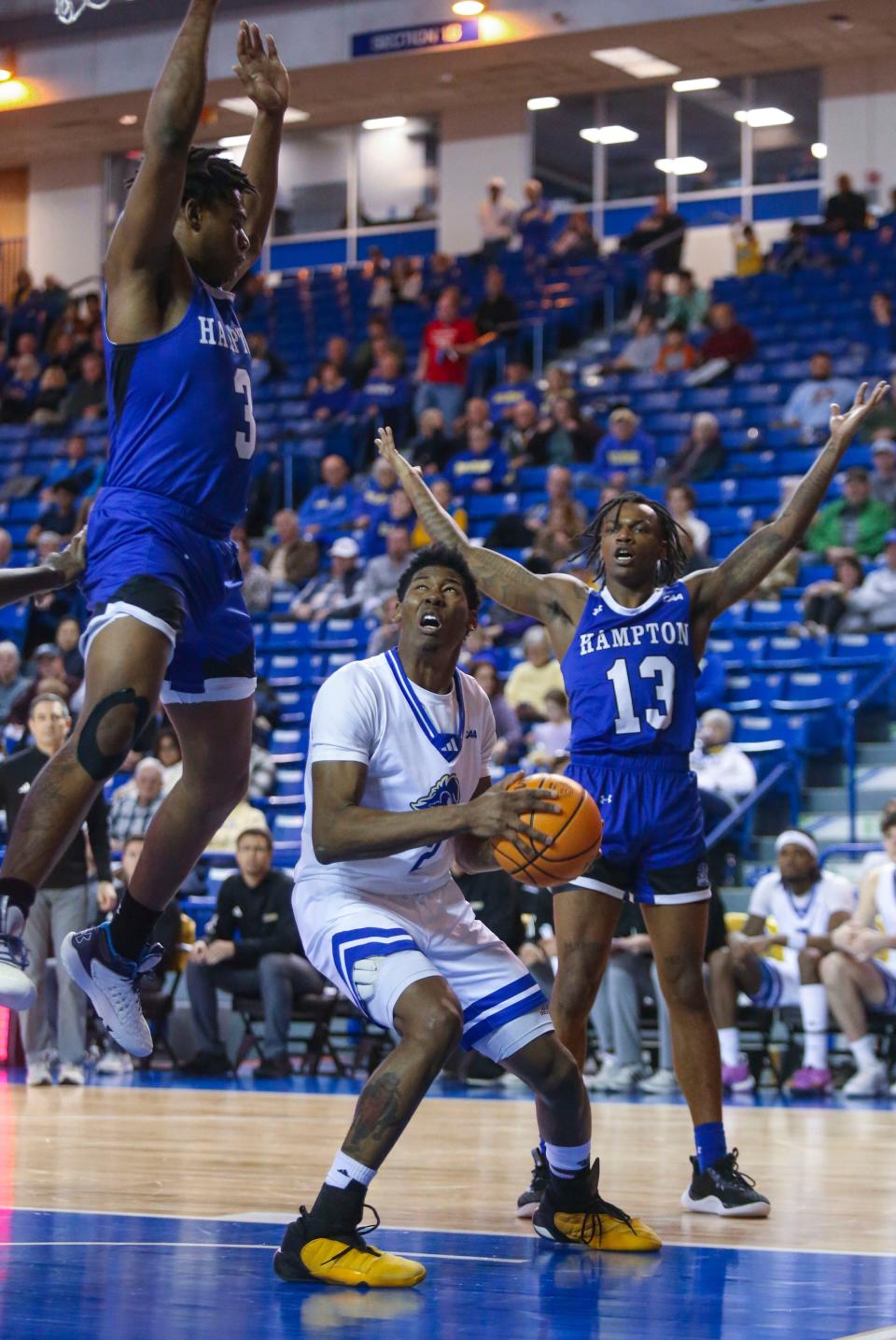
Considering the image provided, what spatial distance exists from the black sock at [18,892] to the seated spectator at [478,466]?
12647 millimetres

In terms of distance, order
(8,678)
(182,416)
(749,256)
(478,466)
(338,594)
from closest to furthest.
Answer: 1. (182,416)
2. (8,678)
3. (338,594)
4. (478,466)
5. (749,256)

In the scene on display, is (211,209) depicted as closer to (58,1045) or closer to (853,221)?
(58,1045)

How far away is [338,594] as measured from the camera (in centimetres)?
1577

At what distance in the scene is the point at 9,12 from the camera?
2212 cm

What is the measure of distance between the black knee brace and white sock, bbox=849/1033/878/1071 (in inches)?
254

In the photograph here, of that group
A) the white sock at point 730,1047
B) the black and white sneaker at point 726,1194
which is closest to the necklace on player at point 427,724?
the black and white sneaker at point 726,1194

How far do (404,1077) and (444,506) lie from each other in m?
11.3

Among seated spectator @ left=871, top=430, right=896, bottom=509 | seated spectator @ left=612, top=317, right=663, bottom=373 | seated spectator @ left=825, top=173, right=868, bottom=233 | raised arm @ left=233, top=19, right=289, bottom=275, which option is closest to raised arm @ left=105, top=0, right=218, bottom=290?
raised arm @ left=233, top=19, right=289, bottom=275

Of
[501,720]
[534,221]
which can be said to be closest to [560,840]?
[501,720]

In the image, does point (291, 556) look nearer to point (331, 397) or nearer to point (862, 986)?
point (331, 397)

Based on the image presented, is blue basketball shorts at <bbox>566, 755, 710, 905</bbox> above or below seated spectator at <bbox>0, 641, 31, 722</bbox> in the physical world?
below

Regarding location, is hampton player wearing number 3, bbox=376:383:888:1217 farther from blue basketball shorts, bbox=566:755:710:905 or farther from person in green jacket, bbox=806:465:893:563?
person in green jacket, bbox=806:465:893:563

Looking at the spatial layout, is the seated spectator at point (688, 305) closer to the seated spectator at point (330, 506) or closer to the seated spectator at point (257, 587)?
the seated spectator at point (330, 506)

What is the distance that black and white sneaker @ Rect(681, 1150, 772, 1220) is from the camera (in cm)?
561
